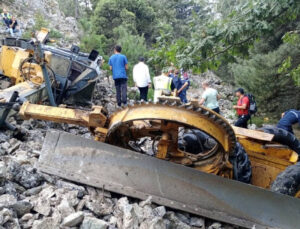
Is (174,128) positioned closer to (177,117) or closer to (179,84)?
(177,117)

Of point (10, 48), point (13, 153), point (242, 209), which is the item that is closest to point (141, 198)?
point (242, 209)

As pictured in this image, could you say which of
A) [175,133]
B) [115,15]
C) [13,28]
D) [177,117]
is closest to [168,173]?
[175,133]

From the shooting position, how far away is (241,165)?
11.3 ft

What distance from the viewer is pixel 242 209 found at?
3160 mm

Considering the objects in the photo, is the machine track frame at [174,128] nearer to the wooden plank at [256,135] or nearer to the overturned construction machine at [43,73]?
the wooden plank at [256,135]

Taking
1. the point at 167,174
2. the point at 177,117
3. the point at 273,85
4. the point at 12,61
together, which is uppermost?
the point at 177,117

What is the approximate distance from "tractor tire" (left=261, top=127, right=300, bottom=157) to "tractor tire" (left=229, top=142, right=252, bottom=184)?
401mm

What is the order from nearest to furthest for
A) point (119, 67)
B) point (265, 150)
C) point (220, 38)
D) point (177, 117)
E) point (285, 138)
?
point (177, 117) → point (285, 138) → point (265, 150) → point (220, 38) → point (119, 67)

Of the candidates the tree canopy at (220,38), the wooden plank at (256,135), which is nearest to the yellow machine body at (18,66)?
the tree canopy at (220,38)

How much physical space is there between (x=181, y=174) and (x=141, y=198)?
442 millimetres

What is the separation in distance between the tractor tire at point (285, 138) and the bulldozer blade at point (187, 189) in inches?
28.5

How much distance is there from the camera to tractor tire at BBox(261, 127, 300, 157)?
140 inches

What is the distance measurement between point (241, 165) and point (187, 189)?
2.21ft

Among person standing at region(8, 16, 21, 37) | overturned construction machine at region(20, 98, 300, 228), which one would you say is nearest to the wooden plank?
overturned construction machine at region(20, 98, 300, 228)
